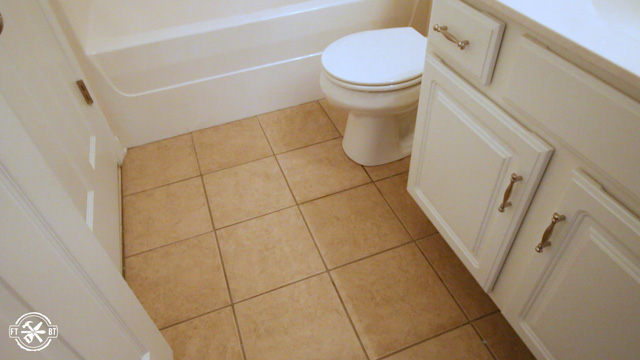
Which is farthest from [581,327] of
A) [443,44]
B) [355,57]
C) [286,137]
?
[286,137]

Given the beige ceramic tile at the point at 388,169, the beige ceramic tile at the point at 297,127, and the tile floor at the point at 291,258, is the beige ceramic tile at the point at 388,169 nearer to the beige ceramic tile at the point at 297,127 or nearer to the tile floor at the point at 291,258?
the tile floor at the point at 291,258

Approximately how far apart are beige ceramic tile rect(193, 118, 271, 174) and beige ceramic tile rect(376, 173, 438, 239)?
0.56m

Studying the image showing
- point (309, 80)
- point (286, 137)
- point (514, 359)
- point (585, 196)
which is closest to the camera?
point (585, 196)

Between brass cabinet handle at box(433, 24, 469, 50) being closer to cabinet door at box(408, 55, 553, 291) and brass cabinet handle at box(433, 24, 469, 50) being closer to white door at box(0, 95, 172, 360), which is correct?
cabinet door at box(408, 55, 553, 291)

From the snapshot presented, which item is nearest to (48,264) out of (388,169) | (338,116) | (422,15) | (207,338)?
(207,338)

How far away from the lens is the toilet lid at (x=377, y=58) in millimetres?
1322

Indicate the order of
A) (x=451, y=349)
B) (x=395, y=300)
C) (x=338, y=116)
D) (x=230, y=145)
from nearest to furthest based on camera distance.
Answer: (x=451, y=349)
(x=395, y=300)
(x=230, y=145)
(x=338, y=116)

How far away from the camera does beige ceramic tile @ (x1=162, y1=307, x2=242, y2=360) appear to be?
1.15 metres

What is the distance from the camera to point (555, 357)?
0.82m

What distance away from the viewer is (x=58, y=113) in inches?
45.6

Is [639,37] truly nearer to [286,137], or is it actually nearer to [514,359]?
[514,359]

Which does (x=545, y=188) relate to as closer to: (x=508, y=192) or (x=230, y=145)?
(x=508, y=192)

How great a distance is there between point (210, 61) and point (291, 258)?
3.09 ft

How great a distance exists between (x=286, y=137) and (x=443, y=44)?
1014mm
